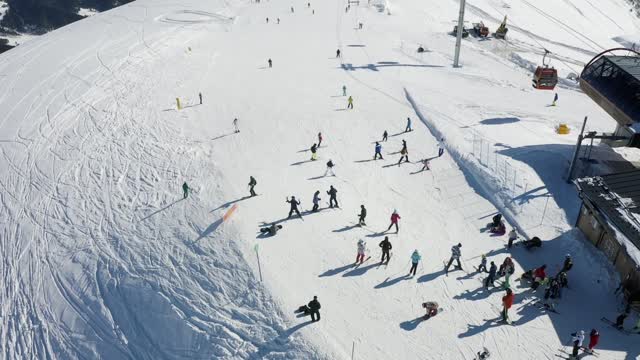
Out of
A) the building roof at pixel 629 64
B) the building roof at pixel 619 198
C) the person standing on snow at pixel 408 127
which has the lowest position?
the person standing on snow at pixel 408 127

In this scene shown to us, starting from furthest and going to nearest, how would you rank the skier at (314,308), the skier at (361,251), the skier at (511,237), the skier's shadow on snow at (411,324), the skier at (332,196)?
the skier at (332,196)
the skier at (511,237)
the skier at (361,251)
the skier's shadow on snow at (411,324)
the skier at (314,308)

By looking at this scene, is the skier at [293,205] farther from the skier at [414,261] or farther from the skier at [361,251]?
the skier at [414,261]

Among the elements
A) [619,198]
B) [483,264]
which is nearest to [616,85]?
[619,198]

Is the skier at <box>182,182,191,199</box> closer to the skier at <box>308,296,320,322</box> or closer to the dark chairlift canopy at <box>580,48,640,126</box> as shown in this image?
the skier at <box>308,296,320,322</box>

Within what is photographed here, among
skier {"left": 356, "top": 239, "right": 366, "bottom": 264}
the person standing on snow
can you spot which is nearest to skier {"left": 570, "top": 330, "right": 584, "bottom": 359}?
skier {"left": 356, "top": 239, "right": 366, "bottom": 264}

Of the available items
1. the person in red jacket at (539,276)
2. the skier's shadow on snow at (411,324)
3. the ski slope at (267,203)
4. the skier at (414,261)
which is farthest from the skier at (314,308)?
the person in red jacket at (539,276)

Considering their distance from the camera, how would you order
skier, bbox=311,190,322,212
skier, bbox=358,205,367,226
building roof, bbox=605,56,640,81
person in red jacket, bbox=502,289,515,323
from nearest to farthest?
person in red jacket, bbox=502,289,515,323, skier, bbox=358,205,367,226, skier, bbox=311,190,322,212, building roof, bbox=605,56,640,81

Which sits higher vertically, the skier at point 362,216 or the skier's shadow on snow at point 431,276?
the skier at point 362,216
